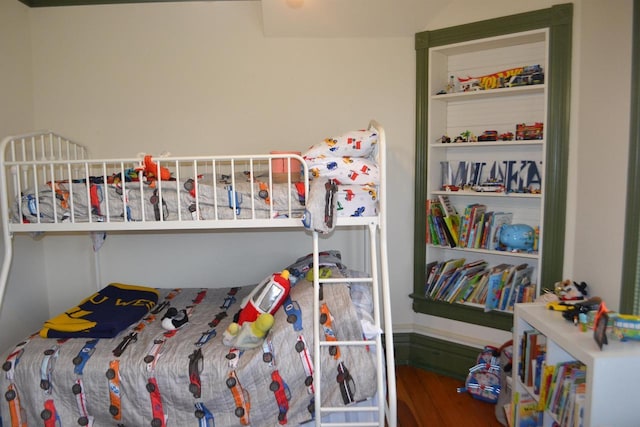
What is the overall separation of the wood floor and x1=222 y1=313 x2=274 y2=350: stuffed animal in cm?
96

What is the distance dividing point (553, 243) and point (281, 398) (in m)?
1.69

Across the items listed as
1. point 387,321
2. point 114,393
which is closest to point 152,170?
point 114,393

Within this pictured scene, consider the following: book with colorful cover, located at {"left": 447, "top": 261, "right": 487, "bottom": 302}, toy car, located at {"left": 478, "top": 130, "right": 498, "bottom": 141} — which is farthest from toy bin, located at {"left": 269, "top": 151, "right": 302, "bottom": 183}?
book with colorful cover, located at {"left": 447, "top": 261, "right": 487, "bottom": 302}

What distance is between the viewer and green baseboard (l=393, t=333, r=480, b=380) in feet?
9.04

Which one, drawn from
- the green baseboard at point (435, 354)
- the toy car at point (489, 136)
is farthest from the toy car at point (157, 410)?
the toy car at point (489, 136)

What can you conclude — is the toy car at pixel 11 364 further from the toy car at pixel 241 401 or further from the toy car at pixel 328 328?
the toy car at pixel 328 328

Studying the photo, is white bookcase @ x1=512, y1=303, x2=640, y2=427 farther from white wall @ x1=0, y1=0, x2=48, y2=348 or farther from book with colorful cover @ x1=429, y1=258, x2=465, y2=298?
white wall @ x1=0, y1=0, x2=48, y2=348

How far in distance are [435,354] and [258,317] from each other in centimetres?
147

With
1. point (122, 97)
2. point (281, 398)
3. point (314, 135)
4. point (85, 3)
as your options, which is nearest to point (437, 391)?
point (281, 398)

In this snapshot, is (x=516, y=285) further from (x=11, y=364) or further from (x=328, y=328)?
(x=11, y=364)

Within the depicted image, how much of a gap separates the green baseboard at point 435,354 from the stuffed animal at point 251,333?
4.43ft

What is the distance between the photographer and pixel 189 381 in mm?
1852

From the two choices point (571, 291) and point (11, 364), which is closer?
point (11, 364)

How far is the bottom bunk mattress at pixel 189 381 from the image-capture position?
1856 mm
